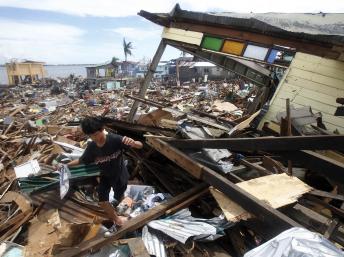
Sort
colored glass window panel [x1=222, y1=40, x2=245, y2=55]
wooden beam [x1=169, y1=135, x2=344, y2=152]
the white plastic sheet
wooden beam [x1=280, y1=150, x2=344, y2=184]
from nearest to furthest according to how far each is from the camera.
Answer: the white plastic sheet → wooden beam [x1=169, y1=135, x2=344, y2=152] → wooden beam [x1=280, y1=150, x2=344, y2=184] → colored glass window panel [x1=222, y1=40, x2=245, y2=55]

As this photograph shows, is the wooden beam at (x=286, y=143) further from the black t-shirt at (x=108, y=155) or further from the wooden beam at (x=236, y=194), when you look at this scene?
the black t-shirt at (x=108, y=155)

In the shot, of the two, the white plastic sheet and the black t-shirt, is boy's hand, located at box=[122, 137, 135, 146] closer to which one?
the black t-shirt

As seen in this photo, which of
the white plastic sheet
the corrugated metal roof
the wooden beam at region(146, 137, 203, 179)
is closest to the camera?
the white plastic sheet

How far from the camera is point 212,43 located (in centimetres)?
752

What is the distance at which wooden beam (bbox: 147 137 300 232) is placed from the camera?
3082 mm

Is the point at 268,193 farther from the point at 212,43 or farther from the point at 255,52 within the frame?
the point at 212,43

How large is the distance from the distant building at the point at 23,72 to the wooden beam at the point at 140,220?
159 feet

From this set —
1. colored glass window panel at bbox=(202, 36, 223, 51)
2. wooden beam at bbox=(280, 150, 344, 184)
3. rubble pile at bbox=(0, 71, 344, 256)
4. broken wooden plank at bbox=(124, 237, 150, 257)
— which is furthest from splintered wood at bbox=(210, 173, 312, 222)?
colored glass window panel at bbox=(202, 36, 223, 51)

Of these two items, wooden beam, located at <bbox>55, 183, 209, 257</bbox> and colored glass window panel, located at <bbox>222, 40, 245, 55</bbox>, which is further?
colored glass window panel, located at <bbox>222, 40, 245, 55</bbox>

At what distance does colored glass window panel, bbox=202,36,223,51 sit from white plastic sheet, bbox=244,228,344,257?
5692 mm

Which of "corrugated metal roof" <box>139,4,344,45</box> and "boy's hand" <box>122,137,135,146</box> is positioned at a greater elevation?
"corrugated metal roof" <box>139,4,344,45</box>

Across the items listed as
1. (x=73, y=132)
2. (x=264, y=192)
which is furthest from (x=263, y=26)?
(x=73, y=132)

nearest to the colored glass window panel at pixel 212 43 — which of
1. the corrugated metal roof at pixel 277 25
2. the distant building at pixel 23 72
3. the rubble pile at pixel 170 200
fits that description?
the corrugated metal roof at pixel 277 25

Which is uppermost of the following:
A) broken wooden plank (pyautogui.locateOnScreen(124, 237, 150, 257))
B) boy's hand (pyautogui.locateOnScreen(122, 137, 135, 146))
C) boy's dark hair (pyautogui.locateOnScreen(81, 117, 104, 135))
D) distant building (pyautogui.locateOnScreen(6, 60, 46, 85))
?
boy's dark hair (pyautogui.locateOnScreen(81, 117, 104, 135))
